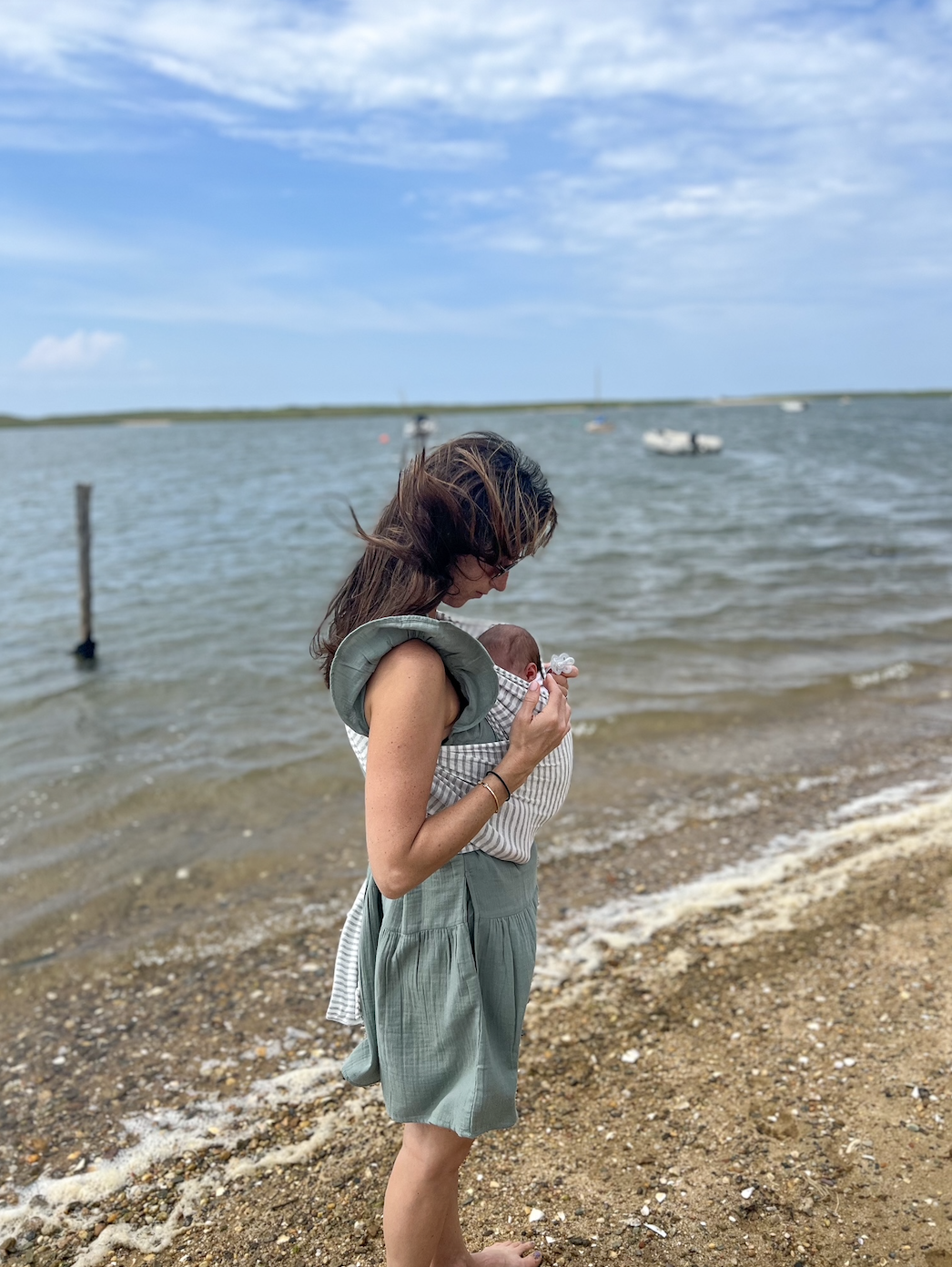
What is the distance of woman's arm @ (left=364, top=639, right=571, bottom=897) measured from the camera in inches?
72.9

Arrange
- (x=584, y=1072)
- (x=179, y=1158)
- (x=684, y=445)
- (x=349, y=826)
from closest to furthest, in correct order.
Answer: (x=179, y=1158), (x=584, y=1072), (x=349, y=826), (x=684, y=445)

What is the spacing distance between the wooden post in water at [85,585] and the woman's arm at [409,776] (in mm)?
12307

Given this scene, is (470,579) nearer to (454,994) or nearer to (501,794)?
(501,794)

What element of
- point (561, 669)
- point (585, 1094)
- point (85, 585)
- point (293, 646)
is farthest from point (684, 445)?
point (561, 669)

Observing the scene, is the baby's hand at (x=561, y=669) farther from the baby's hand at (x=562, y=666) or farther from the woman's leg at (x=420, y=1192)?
the woman's leg at (x=420, y=1192)

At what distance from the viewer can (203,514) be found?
32094mm

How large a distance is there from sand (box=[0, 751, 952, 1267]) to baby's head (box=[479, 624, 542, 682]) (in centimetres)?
191

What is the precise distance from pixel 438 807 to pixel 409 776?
0.24m

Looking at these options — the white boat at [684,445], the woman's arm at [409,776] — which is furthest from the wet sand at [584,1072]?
the white boat at [684,445]

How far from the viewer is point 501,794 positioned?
1.99 m

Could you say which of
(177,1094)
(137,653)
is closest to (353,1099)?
(177,1094)

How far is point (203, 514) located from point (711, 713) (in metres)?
25.8

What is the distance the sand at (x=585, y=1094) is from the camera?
3.01 m

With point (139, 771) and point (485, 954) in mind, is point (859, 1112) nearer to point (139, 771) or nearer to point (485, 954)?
point (485, 954)
